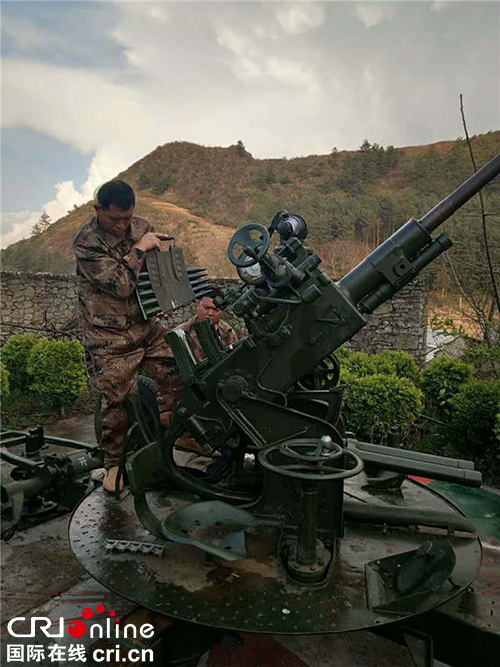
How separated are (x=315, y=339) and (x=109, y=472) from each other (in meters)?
1.72

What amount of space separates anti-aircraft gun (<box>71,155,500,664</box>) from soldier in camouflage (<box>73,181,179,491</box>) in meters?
0.66

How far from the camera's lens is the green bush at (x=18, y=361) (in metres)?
8.00

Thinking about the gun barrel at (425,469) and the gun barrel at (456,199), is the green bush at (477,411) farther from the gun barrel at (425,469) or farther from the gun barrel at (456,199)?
the gun barrel at (456,199)

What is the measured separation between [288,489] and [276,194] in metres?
47.8

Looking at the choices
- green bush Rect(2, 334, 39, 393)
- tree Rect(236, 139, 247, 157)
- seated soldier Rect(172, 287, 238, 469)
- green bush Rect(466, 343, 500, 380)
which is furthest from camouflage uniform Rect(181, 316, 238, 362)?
tree Rect(236, 139, 247, 157)

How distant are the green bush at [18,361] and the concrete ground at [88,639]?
16.7 ft

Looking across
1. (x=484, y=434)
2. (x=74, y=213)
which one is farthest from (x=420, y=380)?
(x=74, y=213)

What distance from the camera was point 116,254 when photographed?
3346 mm

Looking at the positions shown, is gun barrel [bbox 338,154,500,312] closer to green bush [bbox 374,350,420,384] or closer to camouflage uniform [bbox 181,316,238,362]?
camouflage uniform [bbox 181,316,238,362]

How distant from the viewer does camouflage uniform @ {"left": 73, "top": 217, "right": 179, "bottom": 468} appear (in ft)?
10.6

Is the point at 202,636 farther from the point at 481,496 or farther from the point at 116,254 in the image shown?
the point at 481,496

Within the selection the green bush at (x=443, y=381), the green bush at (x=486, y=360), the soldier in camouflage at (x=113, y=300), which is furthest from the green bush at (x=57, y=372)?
the green bush at (x=486, y=360)

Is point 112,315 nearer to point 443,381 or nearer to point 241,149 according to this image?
point 443,381

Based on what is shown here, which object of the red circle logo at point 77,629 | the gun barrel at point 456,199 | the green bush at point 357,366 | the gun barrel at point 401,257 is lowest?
the red circle logo at point 77,629
